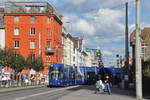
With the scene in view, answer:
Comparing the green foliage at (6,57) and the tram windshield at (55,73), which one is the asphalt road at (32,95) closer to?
the tram windshield at (55,73)

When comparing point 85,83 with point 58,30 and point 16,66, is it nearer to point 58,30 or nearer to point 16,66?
point 16,66

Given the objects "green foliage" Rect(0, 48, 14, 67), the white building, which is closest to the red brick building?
the white building

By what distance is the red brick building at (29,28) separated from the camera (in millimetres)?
80062

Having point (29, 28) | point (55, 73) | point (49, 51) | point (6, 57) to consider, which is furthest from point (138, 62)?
point (29, 28)

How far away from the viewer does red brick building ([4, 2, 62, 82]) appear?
8006 cm

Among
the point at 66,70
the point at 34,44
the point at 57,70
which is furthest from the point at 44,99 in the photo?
the point at 34,44

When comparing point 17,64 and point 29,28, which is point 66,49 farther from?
point 17,64

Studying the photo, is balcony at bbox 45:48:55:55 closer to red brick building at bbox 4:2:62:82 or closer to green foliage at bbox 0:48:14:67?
red brick building at bbox 4:2:62:82

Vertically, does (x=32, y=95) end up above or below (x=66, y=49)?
below

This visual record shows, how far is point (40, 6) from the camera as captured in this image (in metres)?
81.1

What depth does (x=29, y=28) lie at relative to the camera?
80.7m

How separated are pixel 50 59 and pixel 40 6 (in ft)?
43.9

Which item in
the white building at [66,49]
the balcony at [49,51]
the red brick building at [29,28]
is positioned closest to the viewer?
the balcony at [49,51]

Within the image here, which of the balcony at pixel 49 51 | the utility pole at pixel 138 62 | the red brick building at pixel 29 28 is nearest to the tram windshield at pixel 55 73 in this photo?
the utility pole at pixel 138 62
